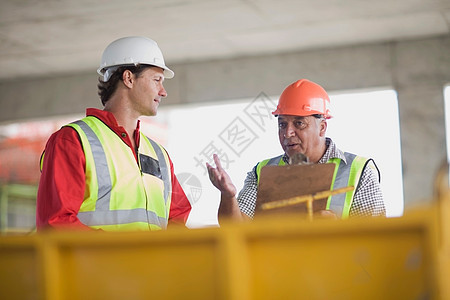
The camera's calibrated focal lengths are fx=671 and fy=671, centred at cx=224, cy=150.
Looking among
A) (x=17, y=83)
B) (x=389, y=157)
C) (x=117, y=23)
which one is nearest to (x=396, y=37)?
(x=389, y=157)

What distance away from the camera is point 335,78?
11070mm

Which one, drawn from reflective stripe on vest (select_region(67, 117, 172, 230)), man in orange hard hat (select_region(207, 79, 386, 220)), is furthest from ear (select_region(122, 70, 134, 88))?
man in orange hard hat (select_region(207, 79, 386, 220))

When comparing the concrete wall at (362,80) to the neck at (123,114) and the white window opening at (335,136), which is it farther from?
the neck at (123,114)

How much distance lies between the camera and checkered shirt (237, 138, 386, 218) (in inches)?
170

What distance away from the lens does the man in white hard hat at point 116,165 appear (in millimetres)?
3662

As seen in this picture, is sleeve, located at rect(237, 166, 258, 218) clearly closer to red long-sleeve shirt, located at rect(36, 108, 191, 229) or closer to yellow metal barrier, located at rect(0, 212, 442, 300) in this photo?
red long-sleeve shirt, located at rect(36, 108, 191, 229)

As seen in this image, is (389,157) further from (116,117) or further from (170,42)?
(116,117)

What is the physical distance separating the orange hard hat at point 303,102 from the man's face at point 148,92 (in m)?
0.98

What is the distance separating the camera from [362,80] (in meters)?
11.0

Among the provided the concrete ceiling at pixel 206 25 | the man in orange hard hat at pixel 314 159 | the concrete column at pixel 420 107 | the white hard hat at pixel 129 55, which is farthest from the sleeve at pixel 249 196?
the concrete column at pixel 420 107

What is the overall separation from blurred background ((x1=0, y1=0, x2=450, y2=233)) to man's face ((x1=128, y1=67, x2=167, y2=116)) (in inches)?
160

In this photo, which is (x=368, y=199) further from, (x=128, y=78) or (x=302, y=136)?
(x=128, y=78)

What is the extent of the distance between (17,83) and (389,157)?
717 centimetres

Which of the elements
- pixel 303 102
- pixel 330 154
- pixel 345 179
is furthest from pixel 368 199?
pixel 303 102
